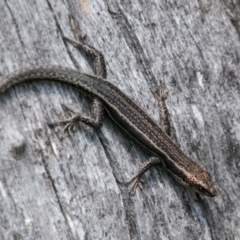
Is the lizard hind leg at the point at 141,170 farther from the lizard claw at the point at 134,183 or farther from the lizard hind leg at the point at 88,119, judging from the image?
the lizard hind leg at the point at 88,119

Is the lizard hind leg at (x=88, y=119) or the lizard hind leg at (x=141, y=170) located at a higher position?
the lizard hind leg at (x=88, y=119)

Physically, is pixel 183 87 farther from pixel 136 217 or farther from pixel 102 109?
pixel 136 217

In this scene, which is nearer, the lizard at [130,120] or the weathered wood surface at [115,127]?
the weathered wood surface at [115,127]

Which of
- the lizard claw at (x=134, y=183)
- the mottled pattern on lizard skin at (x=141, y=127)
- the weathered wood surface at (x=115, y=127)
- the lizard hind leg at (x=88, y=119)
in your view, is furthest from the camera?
the mottled pattern on lizard skin at (x=141, y=127)

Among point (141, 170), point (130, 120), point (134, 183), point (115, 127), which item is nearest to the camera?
point (134, 183)

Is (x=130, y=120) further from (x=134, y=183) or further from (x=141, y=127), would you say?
(x=134, y=183)

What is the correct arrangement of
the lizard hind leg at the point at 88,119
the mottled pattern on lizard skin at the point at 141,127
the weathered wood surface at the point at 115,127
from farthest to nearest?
the mottled pattern on lizard skin at the point at 141,127
the lizard hind leg at the point at 88,119
the weathered wood surface at the point at 115,127

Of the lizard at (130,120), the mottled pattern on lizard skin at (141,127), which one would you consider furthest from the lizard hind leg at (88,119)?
the mottled pattern on lizard skin at (141,127)

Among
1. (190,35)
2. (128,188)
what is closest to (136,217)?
(128,188)

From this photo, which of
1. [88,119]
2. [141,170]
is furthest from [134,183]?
[88,119]

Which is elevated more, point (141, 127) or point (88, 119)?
point (88, 119)
